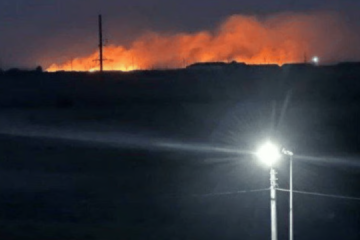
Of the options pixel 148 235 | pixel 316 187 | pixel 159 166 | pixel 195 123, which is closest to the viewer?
pixel 148 235

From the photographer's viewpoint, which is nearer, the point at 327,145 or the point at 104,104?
the point at 327,145

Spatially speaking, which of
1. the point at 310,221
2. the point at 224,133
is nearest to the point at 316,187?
the point at 310,221

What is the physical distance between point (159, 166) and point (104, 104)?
15.6 meters

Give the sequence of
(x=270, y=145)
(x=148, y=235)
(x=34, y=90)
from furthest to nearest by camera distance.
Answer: (x=34, y=90)
(x=148, y=235)
(x=270, y=145)

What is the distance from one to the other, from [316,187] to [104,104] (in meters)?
21.9

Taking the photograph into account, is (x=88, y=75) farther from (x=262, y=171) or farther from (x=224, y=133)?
(x=262, y=171)

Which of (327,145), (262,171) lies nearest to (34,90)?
(327,145)

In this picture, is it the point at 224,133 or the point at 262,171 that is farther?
the point at 224,133

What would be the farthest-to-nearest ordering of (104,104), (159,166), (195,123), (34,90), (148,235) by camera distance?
1. (34,90)
2. (104,104)
3. (195,123)
4. (159,166)
5. (148,235)

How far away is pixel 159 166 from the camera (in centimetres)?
4216

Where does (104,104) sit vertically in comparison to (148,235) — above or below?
above

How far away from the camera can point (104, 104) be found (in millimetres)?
57312

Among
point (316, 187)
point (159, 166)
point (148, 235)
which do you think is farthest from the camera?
point (159, 166)

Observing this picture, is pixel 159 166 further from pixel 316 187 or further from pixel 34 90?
pixel 34 90
